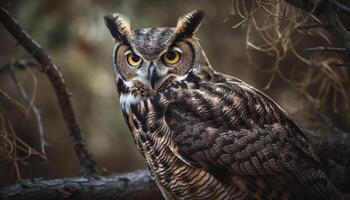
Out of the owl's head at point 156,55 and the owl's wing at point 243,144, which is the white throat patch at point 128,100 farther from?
the owl's wing at point 243,144

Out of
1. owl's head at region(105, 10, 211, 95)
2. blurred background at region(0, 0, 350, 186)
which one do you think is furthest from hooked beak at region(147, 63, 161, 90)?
blurred background at region(0, 0, 350, 186)

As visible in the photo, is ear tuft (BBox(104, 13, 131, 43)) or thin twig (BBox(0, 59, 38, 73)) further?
thin twig (BBox(0, 59, 38, 73))

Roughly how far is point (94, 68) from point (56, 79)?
1.95 meters

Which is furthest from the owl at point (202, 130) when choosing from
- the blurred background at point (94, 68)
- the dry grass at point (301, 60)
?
the blurred background at point (94, 68)

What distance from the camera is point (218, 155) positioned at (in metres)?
3.06

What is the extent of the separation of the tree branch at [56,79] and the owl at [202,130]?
428 mm

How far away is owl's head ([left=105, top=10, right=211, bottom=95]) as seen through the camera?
3248 mm

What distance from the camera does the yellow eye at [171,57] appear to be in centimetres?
329

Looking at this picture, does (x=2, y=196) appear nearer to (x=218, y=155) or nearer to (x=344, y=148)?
(x=218, y=155)

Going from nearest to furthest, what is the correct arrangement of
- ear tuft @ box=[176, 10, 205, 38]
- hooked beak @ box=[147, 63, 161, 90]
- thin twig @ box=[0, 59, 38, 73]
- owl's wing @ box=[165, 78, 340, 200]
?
owl's wing @ box=[165, 78, 340, 200]
hooked beak @ box=[147, 63, 161, 90]
ear tuft @ box=[176, 10, 205, 38]
thin twig @ box=[0, 59, 38, 73]

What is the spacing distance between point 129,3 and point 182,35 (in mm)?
1675

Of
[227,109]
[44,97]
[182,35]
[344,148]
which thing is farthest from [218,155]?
[44,97]

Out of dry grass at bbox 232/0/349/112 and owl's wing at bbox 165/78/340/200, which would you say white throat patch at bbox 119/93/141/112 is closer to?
owl's wing at bbox 165/78/340/200

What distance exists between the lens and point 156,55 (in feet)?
10.6
